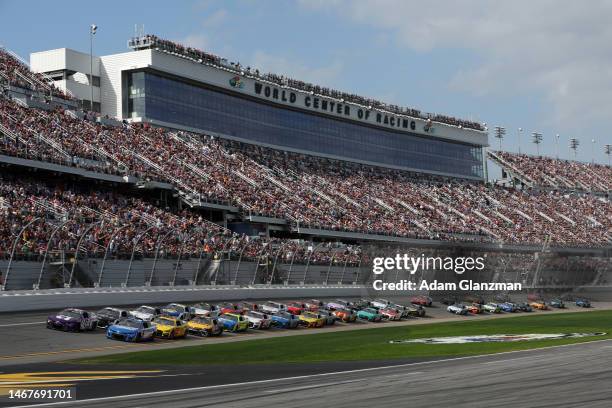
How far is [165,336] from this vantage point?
4028 centimetres

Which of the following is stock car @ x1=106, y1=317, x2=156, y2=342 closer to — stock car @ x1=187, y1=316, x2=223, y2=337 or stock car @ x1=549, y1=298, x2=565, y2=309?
stock car @ x1=187, y1=316, x2=223, y2=337

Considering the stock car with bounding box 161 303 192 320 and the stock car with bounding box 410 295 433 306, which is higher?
the stock car with bounding box 161 303 192 320

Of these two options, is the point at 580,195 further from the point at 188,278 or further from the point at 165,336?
the point at 165,336

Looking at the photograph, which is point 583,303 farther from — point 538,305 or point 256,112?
point 256,112

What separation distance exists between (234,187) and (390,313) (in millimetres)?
22338

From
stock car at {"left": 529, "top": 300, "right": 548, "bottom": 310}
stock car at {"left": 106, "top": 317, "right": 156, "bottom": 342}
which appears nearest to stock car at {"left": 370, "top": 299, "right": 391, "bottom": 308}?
stock car at {"left": 529, "top": 300, "right": 548, "bottom": 310}

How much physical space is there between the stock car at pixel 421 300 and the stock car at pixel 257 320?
19.2 meters

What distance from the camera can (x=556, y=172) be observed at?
5128 inches

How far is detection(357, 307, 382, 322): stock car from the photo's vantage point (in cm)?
5622

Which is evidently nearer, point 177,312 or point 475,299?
point 177,312

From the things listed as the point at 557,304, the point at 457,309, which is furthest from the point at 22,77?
the point at 557,304

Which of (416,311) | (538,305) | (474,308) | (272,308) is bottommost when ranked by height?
(538,305)

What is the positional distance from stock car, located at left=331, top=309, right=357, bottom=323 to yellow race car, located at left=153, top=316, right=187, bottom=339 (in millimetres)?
14845

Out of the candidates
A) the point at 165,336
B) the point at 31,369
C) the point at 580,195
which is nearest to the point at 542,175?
the point at 580,195
